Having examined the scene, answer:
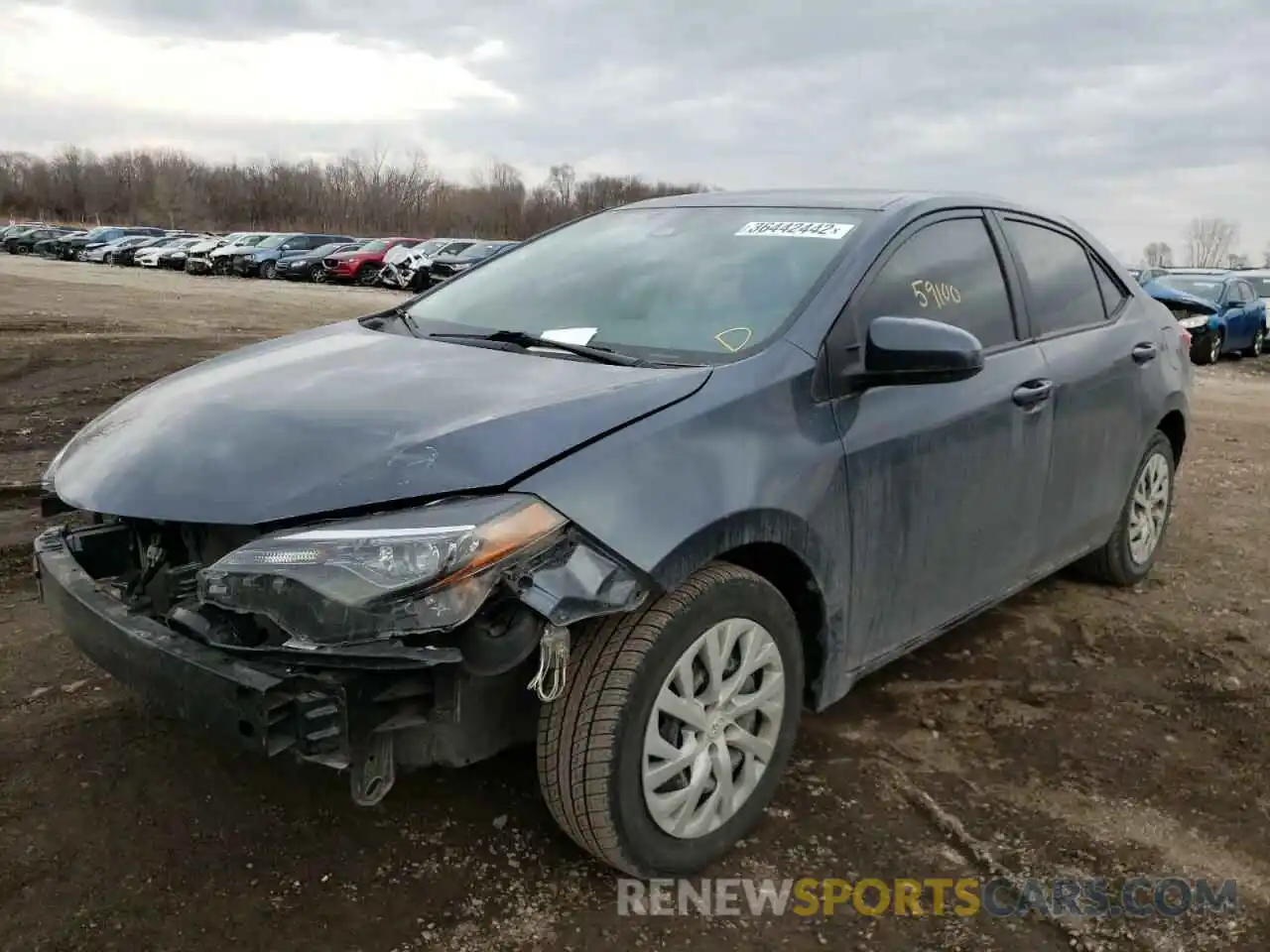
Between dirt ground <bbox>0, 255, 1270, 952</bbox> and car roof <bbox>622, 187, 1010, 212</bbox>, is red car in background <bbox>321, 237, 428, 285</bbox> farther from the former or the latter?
car roof <bbox>622, 187, 1010, 212</bbox>

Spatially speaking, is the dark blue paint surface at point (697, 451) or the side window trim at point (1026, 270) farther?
the side window trim at point (1026, 270)

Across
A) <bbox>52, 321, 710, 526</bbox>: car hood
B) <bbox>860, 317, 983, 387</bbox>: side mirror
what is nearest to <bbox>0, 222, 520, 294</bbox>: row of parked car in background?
<bbox>52, 321, 710, 526</bbox>: car hood

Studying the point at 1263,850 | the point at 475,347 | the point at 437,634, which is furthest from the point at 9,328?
the point at 1263,850

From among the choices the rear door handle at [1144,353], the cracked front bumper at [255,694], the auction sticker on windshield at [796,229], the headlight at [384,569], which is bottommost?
the cracked front bumper at [255,694]

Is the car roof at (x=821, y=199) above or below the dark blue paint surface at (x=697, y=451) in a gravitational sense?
above

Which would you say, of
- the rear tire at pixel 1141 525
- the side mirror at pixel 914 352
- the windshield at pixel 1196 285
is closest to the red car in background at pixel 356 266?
the windshield at pixel 1196 285

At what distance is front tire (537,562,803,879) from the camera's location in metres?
2.30

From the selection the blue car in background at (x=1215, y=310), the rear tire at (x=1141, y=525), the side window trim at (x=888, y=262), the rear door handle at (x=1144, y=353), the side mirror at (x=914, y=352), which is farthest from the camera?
the blue car in background at (x=1215, y=310)

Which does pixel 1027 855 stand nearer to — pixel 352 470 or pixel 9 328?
pixel 352 470

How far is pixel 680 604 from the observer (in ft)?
7.78

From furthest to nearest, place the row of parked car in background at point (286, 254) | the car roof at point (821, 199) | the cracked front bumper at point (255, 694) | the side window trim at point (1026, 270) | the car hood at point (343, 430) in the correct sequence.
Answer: the row of parked car in background at point (286, 254) → the side window trim at point (1026, 270) → the car roof at point (821, 199) → the car hood at point (343, 430) → the cracked front bumper at point (255, 694)

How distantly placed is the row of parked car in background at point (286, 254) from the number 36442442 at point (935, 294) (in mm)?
22713

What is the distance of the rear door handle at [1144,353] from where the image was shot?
4.29 metres

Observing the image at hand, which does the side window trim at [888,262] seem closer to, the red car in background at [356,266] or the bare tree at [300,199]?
the red car in background at [356,266]
